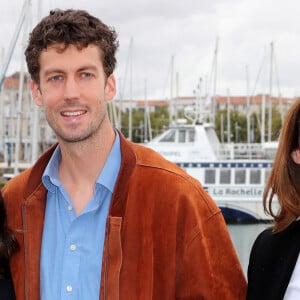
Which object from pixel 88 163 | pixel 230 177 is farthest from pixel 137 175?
pixel 230 177

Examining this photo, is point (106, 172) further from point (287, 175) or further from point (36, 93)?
point (287, 175)

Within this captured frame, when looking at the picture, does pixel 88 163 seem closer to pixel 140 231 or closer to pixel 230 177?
pixel 140 231

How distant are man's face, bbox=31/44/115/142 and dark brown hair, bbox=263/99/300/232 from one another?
74 cm

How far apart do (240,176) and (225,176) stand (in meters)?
0.51

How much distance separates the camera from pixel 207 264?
270 cm

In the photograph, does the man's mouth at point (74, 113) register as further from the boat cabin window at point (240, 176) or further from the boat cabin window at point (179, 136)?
the boat cabin window at point (179, 136)

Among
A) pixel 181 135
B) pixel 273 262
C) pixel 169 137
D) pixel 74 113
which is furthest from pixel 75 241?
pixel 181 135

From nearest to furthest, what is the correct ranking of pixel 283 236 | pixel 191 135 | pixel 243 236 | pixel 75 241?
1. pixel 75 241
2. pixel 283 236
3. pixel 243 236
4. pixel 191 135

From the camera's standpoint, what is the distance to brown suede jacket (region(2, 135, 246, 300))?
2.62 metres

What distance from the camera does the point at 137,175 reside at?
2.72 metres

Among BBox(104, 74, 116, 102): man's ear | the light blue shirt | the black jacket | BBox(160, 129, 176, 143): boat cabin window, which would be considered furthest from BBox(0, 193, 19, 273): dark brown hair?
BBox(160, 129, 176, 143): boat cabin window

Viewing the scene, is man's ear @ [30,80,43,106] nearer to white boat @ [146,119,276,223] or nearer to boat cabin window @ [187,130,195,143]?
white boat @ [146,119,276,223]

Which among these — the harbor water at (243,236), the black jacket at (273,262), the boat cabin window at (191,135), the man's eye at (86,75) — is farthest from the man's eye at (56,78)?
the boat cabin window at (191,135)

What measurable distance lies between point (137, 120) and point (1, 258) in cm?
6129
